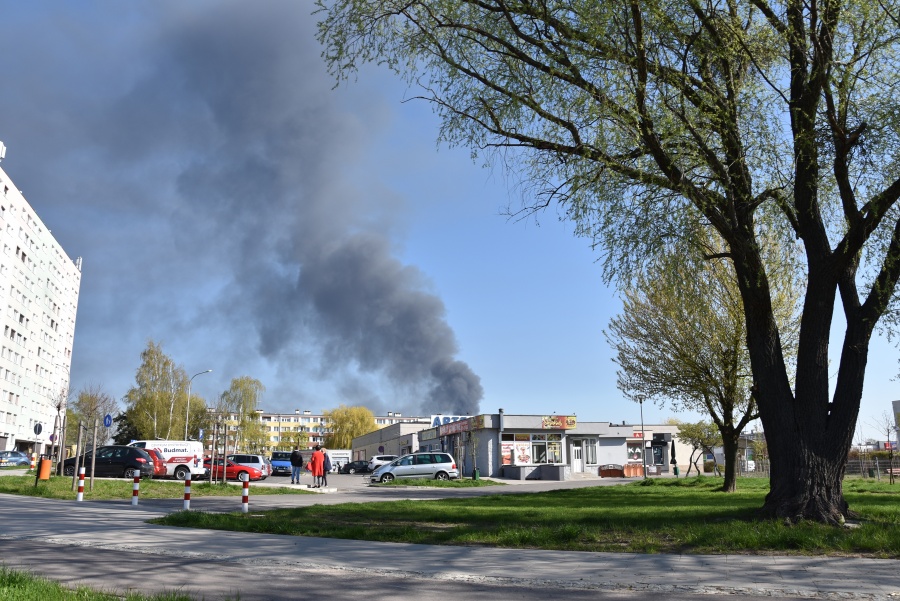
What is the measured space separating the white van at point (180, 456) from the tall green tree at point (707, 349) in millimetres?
20627

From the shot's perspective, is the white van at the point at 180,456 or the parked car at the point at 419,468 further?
the parked car at the point at 419,468

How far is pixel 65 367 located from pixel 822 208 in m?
97.1

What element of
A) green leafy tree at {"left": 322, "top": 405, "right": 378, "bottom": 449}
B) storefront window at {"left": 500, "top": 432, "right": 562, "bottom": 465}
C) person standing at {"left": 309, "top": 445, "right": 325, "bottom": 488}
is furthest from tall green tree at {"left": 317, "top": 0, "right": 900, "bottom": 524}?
green leafy tree at {"left": 322, "top": 405, "right": 378, "bottom": 449}

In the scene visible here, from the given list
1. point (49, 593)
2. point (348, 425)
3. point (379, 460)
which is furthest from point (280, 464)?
point (348, 425)

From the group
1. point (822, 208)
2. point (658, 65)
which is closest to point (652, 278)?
point (822, 208)

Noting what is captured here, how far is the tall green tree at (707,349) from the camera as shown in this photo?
26656 millimetres

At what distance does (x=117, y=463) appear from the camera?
107 ft

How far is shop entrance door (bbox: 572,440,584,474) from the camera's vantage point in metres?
59.8

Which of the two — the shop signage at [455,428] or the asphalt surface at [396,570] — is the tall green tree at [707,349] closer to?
the asphalt surface at [396,570]

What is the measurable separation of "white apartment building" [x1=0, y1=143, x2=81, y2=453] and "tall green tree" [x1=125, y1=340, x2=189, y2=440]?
8.27m

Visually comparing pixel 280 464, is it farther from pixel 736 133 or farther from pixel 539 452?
pixel 736 133

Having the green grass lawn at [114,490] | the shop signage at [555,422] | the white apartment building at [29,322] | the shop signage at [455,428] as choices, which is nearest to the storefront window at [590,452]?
the shop signage at [555,422]

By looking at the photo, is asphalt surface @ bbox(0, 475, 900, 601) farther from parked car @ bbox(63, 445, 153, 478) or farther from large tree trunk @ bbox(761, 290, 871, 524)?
parked car @ bbox(63, 445, 153, 478)

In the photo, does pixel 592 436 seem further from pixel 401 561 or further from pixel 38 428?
pixel 401 561
